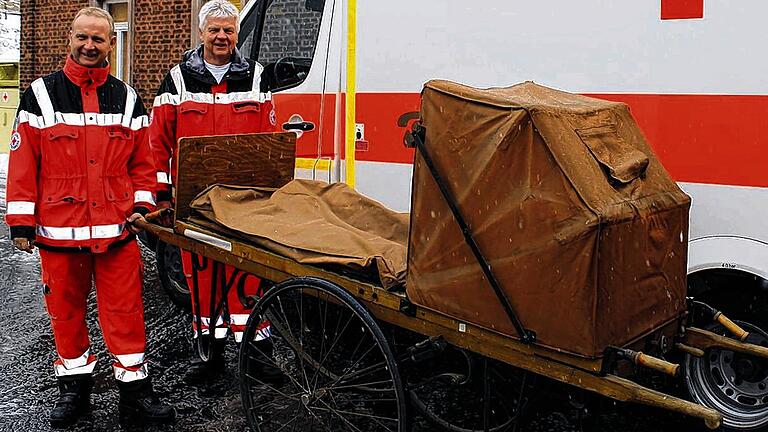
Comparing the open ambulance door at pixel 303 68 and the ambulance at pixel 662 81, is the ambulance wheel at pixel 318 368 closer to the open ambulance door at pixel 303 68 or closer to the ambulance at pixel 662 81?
the ambulance at pixel 662 81

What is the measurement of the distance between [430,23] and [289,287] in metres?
2.01

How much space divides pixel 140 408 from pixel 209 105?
5.42 ft

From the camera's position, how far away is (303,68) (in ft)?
19.1

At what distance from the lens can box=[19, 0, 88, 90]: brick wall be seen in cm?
1584

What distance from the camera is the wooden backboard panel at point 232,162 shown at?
4238 millimetres

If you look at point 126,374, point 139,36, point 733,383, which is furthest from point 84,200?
point 139,36

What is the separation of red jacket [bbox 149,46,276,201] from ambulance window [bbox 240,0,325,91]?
0.85 metres

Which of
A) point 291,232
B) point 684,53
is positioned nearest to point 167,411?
point 291,232

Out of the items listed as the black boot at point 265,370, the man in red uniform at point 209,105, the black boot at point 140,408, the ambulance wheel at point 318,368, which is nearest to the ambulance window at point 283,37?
the man in red uniform at point 209,105

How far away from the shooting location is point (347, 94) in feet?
17.9

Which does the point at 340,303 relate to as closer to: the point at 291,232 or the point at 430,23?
the point at 291,232

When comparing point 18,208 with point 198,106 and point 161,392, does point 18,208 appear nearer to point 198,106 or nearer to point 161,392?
point 198,106

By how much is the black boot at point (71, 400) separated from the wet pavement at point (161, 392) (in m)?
0.05

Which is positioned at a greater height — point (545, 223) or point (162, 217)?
point (545, 223)
